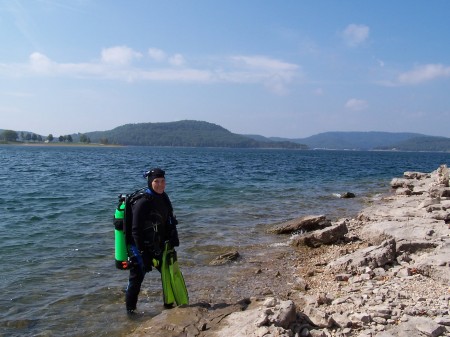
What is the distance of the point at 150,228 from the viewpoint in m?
6.81

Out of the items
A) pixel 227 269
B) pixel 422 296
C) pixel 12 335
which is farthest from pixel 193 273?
pixel 422 296

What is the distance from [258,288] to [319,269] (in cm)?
162

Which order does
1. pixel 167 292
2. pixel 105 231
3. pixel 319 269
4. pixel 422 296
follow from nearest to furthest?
pixel 422 296
pixel 167 292
pixel 319 269
pixel 105 231

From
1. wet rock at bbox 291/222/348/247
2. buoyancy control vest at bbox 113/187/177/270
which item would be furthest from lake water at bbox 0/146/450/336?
wet rock at bbox 291/222/348/247

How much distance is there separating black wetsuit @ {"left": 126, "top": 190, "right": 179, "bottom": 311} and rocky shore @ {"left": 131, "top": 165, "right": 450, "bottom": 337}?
2.65ft

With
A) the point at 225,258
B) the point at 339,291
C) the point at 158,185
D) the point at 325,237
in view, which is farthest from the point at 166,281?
the point at 325,237

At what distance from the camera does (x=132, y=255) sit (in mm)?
6777

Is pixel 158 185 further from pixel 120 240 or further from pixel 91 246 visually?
pixel 91 246

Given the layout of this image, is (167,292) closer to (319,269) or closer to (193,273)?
(193,273)

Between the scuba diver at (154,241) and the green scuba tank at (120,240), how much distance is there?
85mm

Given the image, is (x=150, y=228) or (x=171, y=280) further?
(x=171, y=280)

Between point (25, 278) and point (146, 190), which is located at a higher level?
point (146, 190)

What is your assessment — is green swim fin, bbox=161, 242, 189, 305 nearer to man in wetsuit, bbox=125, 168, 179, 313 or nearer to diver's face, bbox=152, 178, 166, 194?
man in wetsuit, bbox=125, 168, 179, 313

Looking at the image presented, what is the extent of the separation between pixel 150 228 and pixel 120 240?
1.68 ft
